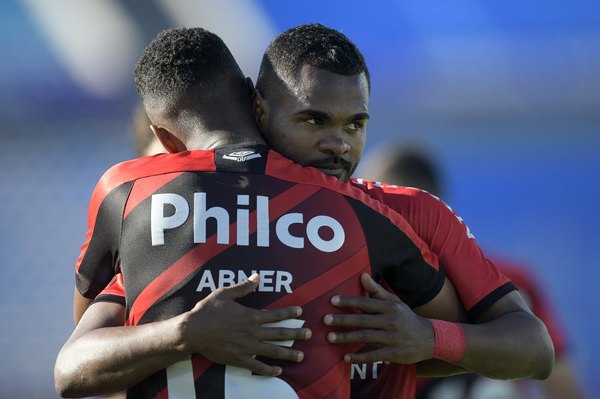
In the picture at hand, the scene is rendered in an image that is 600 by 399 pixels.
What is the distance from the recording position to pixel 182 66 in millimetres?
3172

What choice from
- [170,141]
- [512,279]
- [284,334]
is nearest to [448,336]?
[284,334]

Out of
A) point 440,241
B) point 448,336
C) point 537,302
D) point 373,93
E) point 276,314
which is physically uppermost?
point 440,241

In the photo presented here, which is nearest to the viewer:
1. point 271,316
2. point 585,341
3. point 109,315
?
point 271,316

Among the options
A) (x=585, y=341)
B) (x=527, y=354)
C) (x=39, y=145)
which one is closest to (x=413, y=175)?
(x=527, y=354)

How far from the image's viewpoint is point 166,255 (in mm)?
2740

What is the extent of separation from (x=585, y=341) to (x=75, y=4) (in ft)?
19.0

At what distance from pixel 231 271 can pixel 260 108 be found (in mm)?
692

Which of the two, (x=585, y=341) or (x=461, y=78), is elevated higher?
(x=461, y=78)

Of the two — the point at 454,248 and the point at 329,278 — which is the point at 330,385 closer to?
the point at 329,278

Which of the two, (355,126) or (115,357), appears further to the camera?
(355,126)

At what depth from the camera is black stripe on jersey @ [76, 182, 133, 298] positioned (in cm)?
284

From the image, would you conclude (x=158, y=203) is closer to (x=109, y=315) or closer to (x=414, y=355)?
(x=109, y=315)

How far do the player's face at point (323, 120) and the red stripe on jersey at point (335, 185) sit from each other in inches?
5.7

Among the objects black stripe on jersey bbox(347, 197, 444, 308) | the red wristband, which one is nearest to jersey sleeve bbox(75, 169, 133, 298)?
black stripe on jersey bbox(347, 197, 444, 308)
